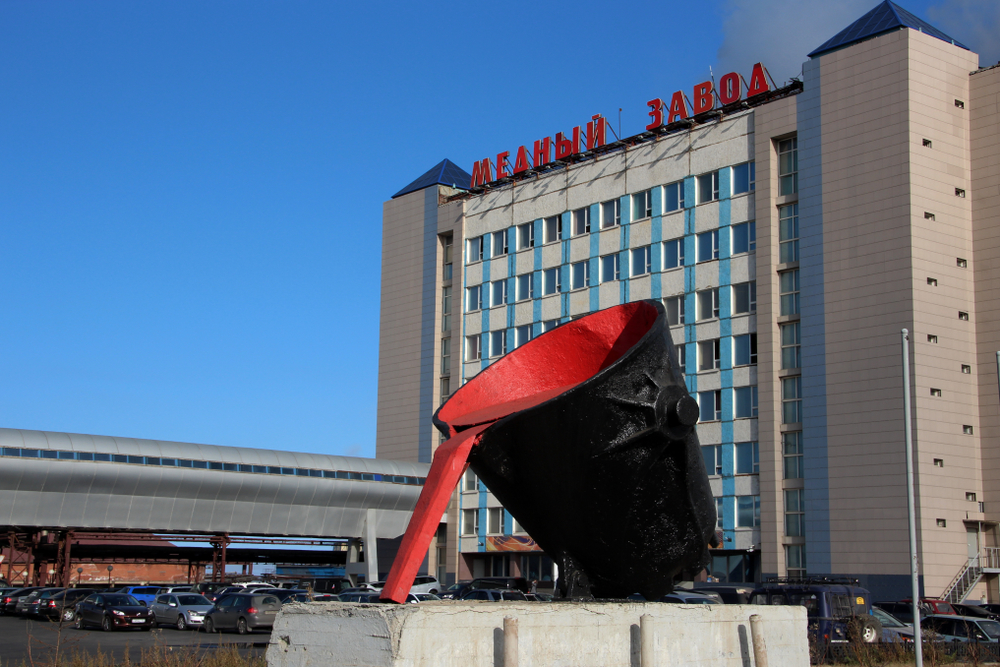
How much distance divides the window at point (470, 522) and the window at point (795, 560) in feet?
70.7

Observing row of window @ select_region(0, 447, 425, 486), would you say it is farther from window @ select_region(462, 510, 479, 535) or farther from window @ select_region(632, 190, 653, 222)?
window @ select_region(632, 190, 653, 222)

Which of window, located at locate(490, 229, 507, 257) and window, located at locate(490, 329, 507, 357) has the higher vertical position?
window, located at locate(490, 229, 507, 257)

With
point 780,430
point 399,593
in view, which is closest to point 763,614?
point 399,593

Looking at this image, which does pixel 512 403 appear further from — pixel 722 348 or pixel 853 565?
pixel 722 348

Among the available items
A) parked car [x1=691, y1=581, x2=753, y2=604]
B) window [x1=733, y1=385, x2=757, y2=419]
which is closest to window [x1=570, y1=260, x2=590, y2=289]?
window [x1=733, y1=385, x2=757, y2=419]

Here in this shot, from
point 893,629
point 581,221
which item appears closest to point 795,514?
point 581,221

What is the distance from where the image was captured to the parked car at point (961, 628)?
85.6 feet

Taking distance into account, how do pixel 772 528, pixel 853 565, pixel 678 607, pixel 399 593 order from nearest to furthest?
pixel 399 593, pixel 678 607, pixel 853 565, pixel 772 528

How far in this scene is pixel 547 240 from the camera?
6400cm

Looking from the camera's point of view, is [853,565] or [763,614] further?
[853,565]

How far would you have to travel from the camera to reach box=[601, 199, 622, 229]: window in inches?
2371

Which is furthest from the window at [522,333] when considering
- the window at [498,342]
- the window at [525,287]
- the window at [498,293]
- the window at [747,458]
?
the window at [747,458]

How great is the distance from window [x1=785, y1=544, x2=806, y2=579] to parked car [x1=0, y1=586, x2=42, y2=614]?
34.3 meters

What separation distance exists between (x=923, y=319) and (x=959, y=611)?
15878mm
